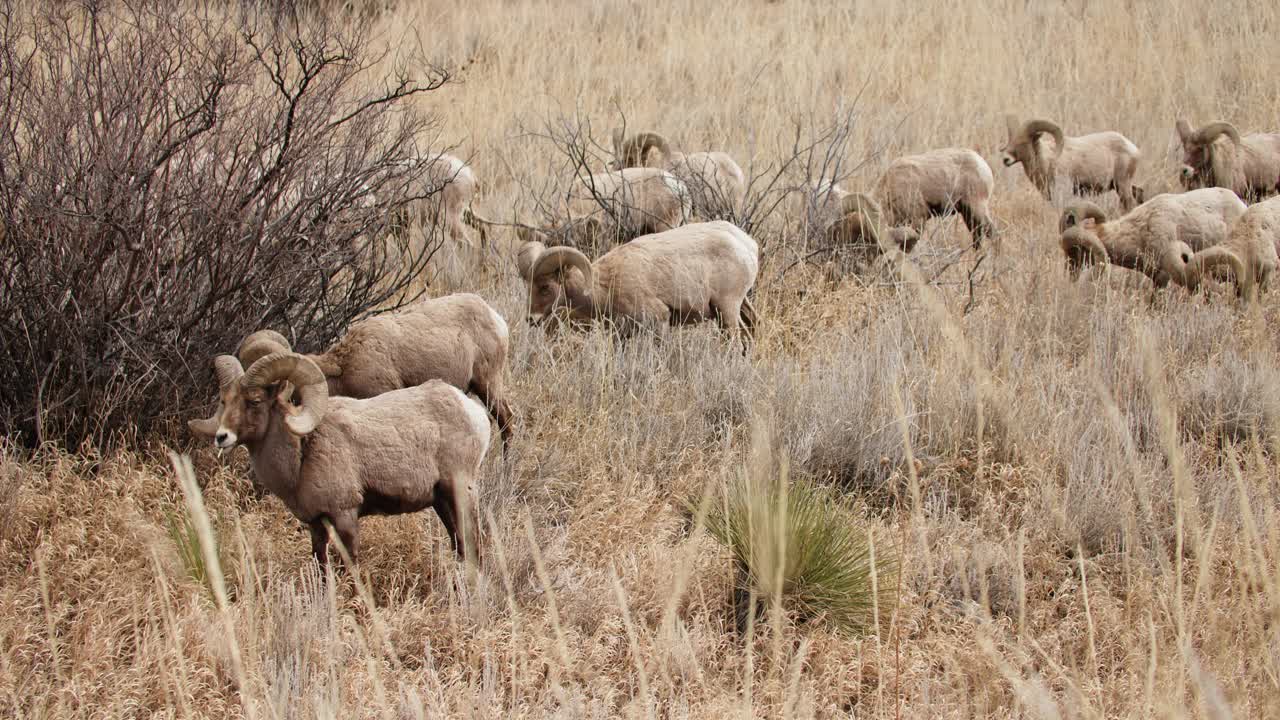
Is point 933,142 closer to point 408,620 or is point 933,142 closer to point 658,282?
point 658,282

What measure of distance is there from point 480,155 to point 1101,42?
8.99 meters

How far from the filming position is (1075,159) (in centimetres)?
946

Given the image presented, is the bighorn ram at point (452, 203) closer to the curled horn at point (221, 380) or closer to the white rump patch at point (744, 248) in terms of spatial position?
the white rump patch at point (744, 248)

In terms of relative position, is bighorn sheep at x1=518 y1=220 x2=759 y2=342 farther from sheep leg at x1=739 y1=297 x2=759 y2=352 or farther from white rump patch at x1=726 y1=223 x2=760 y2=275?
sheep leg at x1=739 y1=297 x2=759 y2=352

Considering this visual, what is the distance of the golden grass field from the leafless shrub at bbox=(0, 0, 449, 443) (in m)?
0.35

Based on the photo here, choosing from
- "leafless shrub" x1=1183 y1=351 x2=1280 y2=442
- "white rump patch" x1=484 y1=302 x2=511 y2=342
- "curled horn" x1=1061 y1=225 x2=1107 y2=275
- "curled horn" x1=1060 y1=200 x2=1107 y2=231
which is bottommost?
"leafless shrub" x1=1183 y1=351 x2=1280 y2=442

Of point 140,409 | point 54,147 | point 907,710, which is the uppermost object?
point 54,147

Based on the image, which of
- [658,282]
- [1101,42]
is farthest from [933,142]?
[658,282]

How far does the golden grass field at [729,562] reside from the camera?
3.41 m

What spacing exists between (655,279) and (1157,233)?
3.33m

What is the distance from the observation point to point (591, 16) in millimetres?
17000

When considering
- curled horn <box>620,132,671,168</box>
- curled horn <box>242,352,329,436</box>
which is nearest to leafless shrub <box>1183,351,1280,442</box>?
curled horn <box>242,352,329,436</box>

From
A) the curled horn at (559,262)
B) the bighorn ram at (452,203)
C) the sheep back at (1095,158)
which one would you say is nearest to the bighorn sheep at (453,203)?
the bighorn ram at (452,203)

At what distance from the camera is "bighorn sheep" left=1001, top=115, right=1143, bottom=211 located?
939 centimetres
